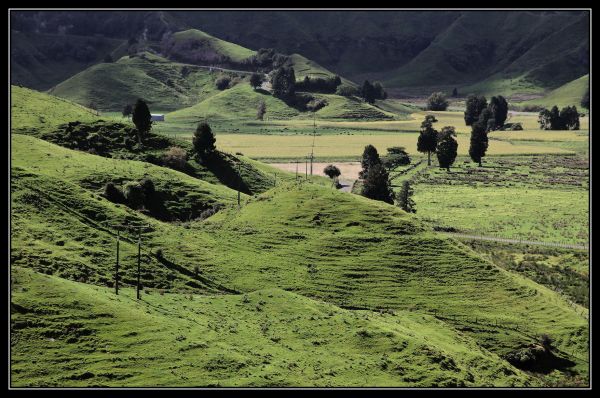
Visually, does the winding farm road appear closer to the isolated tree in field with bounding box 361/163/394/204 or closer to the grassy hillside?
the isolated tree in field with bounding box 361/163/394/204

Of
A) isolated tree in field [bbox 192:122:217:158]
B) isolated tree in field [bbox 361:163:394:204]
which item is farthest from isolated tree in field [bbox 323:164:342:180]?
isolated tree in field [bbox 361:163:394:204]

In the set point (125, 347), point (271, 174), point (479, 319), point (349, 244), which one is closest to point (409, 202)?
point (271, 174)

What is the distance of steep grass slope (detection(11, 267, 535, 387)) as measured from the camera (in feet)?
241

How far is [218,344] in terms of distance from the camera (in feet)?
262

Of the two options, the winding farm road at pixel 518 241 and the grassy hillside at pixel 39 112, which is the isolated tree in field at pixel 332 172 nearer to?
the grassy hillside at pixel 39 112

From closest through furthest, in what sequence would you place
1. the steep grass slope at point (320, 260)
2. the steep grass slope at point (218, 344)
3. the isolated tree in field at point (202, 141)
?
the steep grass slope at point (218, 344) → the steep grass slope at point (320, 260) → the isolated tree in field at point (202, 141)

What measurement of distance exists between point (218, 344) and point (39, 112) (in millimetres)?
101450

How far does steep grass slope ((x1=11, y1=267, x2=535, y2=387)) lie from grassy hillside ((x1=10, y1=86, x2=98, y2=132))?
259 feet

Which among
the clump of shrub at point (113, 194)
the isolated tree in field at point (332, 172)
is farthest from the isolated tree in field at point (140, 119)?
the isolated tree in field at point (332, 172)

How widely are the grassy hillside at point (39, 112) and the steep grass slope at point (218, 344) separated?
79.0 meters

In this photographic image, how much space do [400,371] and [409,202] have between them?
263 feet

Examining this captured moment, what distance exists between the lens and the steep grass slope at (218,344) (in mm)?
73500

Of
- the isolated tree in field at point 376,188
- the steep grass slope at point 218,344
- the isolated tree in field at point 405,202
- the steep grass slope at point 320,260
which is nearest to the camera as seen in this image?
the steep grass slope at point 218,344

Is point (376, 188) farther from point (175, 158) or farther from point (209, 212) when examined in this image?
point (175, 158)
